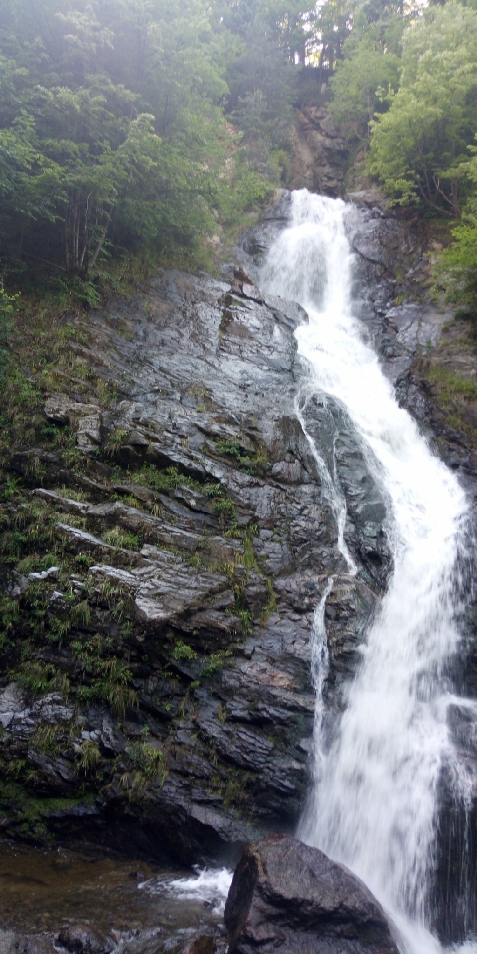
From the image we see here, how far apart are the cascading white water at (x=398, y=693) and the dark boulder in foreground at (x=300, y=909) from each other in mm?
834

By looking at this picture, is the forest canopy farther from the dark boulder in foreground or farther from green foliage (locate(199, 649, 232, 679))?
the dark boulder in foreground

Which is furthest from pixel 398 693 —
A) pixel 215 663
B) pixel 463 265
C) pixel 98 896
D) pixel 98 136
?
pixel 98 136

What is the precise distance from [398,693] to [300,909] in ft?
11.0

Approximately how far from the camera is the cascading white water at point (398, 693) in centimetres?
642

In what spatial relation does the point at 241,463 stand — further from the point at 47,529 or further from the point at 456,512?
the point at 456,512

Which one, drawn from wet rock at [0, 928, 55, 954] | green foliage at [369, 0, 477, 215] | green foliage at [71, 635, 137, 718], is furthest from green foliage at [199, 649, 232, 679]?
green foliage at [369, 0, 477, 215]

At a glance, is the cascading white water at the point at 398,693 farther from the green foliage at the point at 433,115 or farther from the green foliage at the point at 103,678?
the green foliage at the point at 433,115

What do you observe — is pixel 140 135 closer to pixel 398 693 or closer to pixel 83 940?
pixel 398 693

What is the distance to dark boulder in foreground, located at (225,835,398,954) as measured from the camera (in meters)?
4.94

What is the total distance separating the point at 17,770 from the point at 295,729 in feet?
11.8

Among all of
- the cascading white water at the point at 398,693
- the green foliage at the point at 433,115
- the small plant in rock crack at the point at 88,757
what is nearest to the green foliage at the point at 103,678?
the small plant in rock crack at the point at 88,757

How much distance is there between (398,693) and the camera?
305 inches

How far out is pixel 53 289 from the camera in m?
12.2

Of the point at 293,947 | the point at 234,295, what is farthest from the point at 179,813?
the point at 234,295
